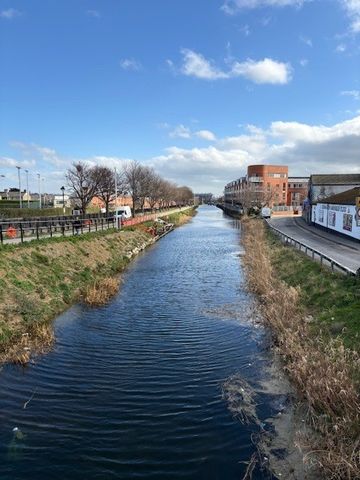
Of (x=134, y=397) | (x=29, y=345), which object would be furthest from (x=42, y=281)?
(x=134, y=397)

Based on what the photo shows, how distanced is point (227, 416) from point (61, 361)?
531 cm

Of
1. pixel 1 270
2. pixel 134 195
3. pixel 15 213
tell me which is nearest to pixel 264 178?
pixel 134 195

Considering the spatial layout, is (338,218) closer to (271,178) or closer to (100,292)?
(100,292)

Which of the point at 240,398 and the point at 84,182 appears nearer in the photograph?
the point at 240,398

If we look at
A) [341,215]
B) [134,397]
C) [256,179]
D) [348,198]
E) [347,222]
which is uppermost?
[256,179]

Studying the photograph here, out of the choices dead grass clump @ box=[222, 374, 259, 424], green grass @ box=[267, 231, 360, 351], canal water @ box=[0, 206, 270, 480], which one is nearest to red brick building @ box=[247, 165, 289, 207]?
green grass @ box=[267, 231, 360, 351]

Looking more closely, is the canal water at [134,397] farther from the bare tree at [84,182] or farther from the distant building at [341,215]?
the bare tree at [84,182]

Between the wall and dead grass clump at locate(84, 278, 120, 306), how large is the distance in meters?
21.6

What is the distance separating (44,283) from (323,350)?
1258cm

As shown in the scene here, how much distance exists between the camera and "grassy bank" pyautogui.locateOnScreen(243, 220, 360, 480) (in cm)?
682

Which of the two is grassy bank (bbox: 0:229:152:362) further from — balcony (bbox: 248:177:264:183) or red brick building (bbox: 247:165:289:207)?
red brick building (bbox: 247:165:289:207)

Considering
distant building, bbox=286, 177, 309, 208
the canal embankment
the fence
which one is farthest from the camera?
distant building, bbox=286, 177, 309, 208

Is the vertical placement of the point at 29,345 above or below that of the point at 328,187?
below

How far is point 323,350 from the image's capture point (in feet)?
34.8
